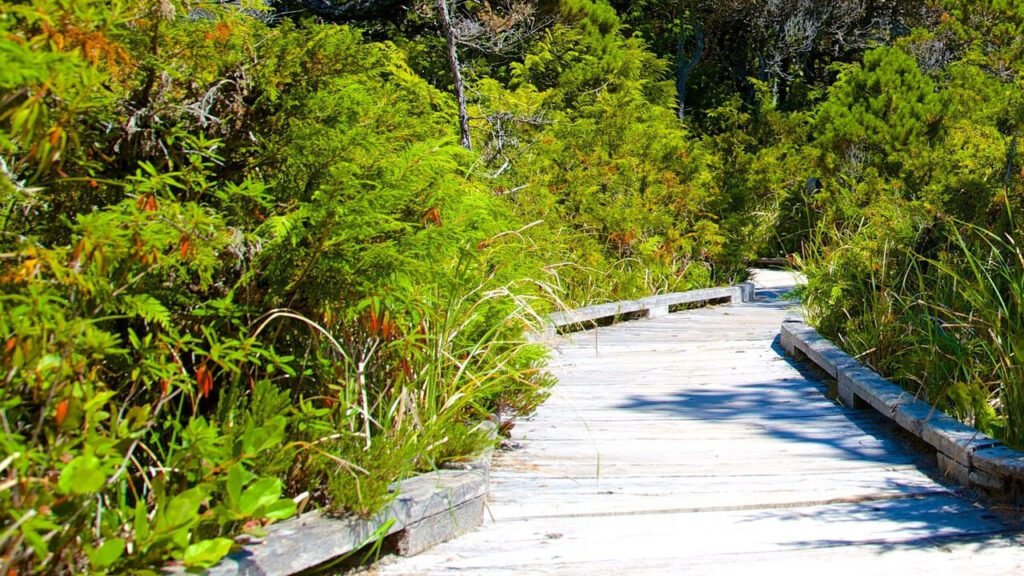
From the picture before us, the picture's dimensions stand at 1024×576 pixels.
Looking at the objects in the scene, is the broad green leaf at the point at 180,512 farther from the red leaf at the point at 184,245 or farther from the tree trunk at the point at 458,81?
the tree trunk at the point at 458,81

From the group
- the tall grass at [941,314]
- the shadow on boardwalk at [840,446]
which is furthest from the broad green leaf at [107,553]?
the tall grass at [941,314]

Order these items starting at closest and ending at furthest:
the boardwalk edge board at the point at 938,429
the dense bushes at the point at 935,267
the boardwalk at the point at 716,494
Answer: the boardwalk at the point at 716,494 → the boardwalk edge board at the point at 938,429 → the dense bushes at the point at 935,267

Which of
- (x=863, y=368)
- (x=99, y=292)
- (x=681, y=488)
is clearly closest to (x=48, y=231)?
(x=99, y=292)

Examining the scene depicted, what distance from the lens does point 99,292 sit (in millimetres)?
3059

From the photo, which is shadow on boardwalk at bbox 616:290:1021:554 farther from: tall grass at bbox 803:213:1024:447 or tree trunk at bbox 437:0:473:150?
tree trunk at bbox 437:0:473:150

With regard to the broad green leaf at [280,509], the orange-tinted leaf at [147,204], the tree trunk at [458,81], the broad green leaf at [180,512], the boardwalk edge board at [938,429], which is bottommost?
the boardwalk edge board at [938,429]

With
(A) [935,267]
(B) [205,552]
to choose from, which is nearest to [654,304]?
(A) [935,267]

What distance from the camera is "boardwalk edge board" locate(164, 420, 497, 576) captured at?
3.23 m

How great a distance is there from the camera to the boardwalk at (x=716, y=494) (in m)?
3.79

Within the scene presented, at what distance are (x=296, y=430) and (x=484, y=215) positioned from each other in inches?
61.4

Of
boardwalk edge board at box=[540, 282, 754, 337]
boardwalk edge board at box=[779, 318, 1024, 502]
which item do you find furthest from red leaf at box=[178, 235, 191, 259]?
boardwalk edge board at box=[540, 282, 754, 337]

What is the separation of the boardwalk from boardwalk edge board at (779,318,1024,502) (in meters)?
0.11

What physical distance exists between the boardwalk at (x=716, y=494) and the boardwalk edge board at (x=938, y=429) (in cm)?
11

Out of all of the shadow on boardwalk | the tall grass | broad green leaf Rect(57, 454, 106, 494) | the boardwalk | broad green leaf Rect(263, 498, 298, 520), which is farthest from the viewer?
the tall grass
